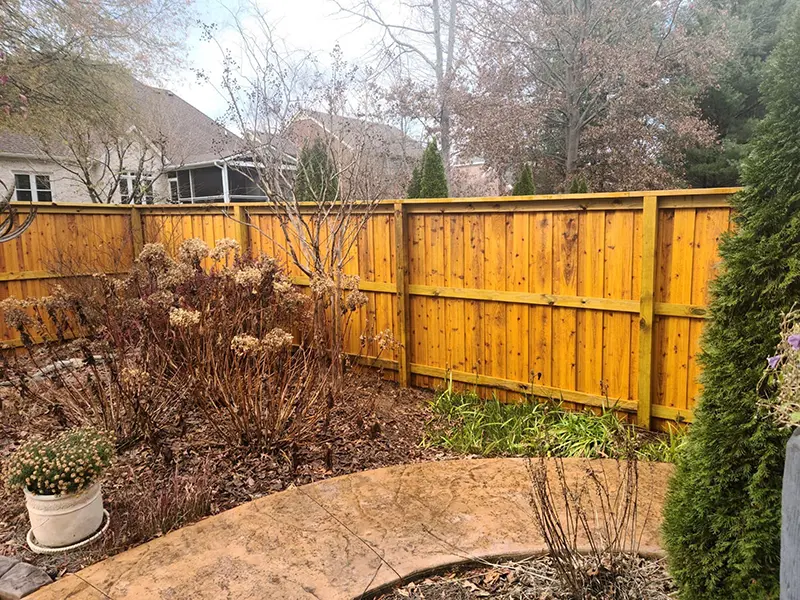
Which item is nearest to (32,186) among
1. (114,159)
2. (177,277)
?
(114,159)

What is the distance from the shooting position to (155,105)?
13367 mm

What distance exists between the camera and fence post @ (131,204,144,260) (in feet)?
23.1

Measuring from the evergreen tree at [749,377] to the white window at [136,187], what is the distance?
13.7 metres

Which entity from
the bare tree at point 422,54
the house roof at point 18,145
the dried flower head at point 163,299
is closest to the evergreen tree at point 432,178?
the dried flower head at point 163,299

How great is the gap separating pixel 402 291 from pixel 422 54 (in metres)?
11.7

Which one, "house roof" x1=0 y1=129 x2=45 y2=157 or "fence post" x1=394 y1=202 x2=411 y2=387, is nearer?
"fence post" x1=394 y1=202 x2=411 y2=387

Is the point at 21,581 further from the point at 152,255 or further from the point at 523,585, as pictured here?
the point at 152,255

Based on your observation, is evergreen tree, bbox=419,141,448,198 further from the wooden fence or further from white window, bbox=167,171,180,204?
white window, bbox=167,171,180,204

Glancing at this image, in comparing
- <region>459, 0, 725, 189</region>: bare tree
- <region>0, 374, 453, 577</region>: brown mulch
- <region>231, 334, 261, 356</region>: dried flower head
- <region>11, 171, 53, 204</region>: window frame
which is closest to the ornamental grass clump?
<region>0, 374, 453, 577</region>: brown mulch

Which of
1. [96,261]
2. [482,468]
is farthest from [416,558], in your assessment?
[96,261]

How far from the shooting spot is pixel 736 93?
45.0 feet

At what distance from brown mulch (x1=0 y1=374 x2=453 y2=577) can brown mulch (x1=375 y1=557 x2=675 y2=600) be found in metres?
1.21

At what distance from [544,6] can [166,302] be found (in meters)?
11.2

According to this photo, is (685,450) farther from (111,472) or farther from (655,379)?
(111,472)
